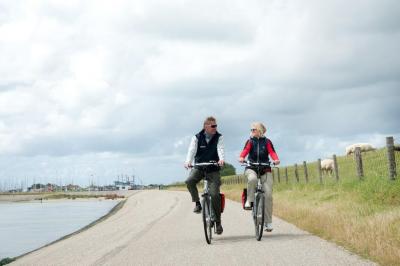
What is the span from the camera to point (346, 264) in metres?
8.76

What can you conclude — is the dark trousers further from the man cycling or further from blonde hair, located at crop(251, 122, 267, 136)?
blonde hair, located at crop(251, 122, 267, 136)

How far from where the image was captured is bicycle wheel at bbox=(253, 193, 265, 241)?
487 inches

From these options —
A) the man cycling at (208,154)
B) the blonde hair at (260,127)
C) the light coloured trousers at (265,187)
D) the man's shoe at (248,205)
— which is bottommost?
the man's shoe at (248,205)

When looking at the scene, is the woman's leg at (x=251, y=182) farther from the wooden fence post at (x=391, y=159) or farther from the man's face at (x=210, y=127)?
the wooden fence post at (x=391, y=159)

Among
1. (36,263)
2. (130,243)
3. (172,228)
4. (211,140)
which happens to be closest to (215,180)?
(211,140)

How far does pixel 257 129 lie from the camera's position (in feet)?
42.2

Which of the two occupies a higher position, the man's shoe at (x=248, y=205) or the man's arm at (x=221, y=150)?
the man's arm at (x=221, y=150)

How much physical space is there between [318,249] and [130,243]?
14.4 feet

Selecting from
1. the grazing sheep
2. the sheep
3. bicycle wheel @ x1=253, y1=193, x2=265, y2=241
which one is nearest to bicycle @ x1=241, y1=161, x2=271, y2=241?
bicycle wheel @ x1=253, y1=193, x2=265, y2=241

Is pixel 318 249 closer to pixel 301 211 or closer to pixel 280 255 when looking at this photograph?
pixel 280 255

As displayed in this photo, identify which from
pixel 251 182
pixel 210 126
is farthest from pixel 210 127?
pixel 251 182

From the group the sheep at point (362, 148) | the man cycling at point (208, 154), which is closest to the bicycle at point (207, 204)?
the man cycling at point (208, 154)

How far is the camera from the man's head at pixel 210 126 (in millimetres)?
12617

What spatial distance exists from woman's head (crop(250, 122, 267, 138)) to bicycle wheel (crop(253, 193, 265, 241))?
3.93 ft
